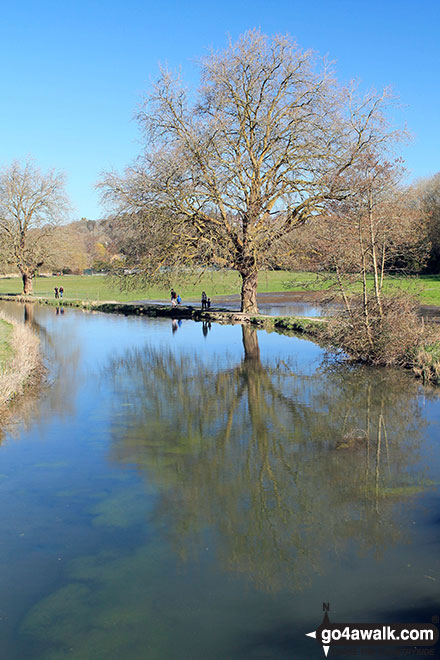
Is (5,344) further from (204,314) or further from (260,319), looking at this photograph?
(204,314)

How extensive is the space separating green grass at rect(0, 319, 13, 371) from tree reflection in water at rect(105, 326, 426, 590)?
3.27 metres

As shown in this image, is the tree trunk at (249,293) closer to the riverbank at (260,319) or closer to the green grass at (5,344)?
the riverbank at (260,319)

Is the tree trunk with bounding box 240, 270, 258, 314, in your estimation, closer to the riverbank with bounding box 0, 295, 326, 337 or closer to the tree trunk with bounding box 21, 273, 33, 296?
the riverbank with bounding box 0, 295, 326, 337

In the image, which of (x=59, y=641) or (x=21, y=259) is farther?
(x=21, y=259)

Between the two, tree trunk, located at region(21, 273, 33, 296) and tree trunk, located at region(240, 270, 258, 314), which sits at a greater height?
tree trunk, located at region(21, 273, 33, 296)

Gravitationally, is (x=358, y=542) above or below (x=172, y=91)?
below

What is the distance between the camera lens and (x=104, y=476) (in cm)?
991

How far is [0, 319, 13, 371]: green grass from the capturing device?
58.3 ft

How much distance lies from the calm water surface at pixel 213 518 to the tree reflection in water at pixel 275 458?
1.4 inches

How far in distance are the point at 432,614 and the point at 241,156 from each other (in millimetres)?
27986

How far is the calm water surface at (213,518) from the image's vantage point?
5934 mm

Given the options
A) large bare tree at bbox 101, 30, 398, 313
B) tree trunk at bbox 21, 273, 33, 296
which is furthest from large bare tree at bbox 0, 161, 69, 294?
large bare tree at bbox 101, 30, 398, 313

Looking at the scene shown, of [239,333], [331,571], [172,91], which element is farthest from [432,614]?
[172,91]

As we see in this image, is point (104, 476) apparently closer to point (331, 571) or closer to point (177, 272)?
point (331, 571)
